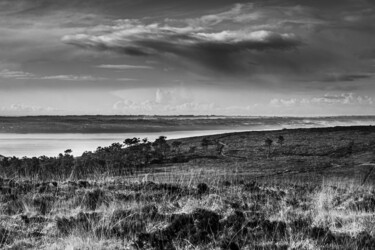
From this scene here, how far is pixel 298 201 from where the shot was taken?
7.86m

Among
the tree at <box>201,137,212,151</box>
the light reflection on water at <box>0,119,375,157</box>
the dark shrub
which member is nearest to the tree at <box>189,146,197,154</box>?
the tree at <box>201,137,212,151</box>

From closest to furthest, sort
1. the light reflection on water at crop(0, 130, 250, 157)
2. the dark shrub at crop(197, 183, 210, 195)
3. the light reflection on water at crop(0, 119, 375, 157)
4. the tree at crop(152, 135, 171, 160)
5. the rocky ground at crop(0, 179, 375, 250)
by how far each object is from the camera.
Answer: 1. the rocky ground at crop(0, 179, 375, 250)
2. the dark shrub at crop(197, 183, 210, 195)
3. the tree at crop(152, 135, 171, 160)
4. the light reflection on water at crop(0, 130, 250, 157)
5. the light reflection on water at crop(0, 119, 375, 157)

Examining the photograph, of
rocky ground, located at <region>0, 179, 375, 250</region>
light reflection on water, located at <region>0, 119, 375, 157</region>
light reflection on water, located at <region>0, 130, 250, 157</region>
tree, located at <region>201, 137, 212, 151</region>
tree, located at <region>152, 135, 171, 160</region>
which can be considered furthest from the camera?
light reflection on water, located at <region>0, 119, 375, 157</region>

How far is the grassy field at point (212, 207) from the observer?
18.7 ft

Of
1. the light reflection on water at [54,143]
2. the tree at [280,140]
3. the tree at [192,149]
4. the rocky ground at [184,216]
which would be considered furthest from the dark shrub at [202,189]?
the light reflection on water at [54,143]

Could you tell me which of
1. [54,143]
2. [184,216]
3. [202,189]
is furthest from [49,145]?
[184,216]

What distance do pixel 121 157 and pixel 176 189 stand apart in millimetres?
4860

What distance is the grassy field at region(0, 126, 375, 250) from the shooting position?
570 centimetres

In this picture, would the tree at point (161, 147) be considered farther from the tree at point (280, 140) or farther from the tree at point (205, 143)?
the tree at point (280, 140)

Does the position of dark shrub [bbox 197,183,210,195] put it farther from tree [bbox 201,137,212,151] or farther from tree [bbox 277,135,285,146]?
tree [bbox 277,135,285,146]

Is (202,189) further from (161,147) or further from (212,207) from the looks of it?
(161,147)

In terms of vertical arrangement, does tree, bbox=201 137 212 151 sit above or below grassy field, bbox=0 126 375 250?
above

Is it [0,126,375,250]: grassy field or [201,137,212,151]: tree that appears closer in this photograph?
[0,126,375,250]: grassy field

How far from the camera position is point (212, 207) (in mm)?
7156
